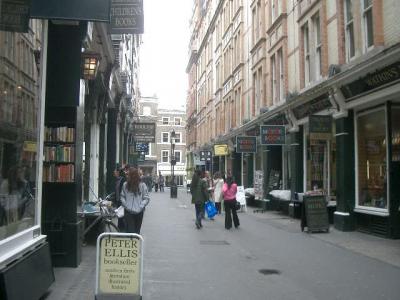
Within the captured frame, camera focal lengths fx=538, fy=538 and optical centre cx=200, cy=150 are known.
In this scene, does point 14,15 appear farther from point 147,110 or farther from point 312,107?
point 147,110

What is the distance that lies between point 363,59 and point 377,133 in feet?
6.60

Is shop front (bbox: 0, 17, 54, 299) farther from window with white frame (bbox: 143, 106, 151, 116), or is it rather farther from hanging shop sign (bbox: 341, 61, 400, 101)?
window with white frame (bbox: 143, 106, 151, 116)

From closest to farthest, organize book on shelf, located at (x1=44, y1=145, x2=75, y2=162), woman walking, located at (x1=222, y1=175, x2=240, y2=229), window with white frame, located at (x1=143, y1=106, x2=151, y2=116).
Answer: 1. book on shelf, located at (x1=44, y1=145, x2=75, y2=162)
2. woman walking, located at (x1=222, y1=175, x2=240, y2=229)
3. window with white frame, located at (x1=143, y1=106, x2=151, y2=116)

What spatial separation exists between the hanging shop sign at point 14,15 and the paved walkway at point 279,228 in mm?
3323

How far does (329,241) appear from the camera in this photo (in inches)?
499

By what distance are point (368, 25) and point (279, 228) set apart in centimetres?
614

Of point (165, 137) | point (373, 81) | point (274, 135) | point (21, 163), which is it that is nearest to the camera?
point (21, 163)

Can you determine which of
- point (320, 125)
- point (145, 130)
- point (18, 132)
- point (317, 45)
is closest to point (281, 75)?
point (317, 45)

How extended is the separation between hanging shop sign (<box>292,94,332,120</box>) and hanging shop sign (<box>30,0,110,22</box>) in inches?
386

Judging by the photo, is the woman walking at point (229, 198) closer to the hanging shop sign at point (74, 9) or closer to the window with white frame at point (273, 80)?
the window with white frame at point (273, 80)

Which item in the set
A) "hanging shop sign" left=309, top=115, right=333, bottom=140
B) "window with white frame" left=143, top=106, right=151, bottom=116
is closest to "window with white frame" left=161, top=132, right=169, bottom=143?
"window with white frame" left=143, top=106, right=151, bottom=116

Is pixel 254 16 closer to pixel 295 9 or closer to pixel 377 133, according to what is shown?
pixel 295 9

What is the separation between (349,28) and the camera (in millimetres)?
14883

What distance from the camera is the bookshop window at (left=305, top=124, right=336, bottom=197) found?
56.7 ft
